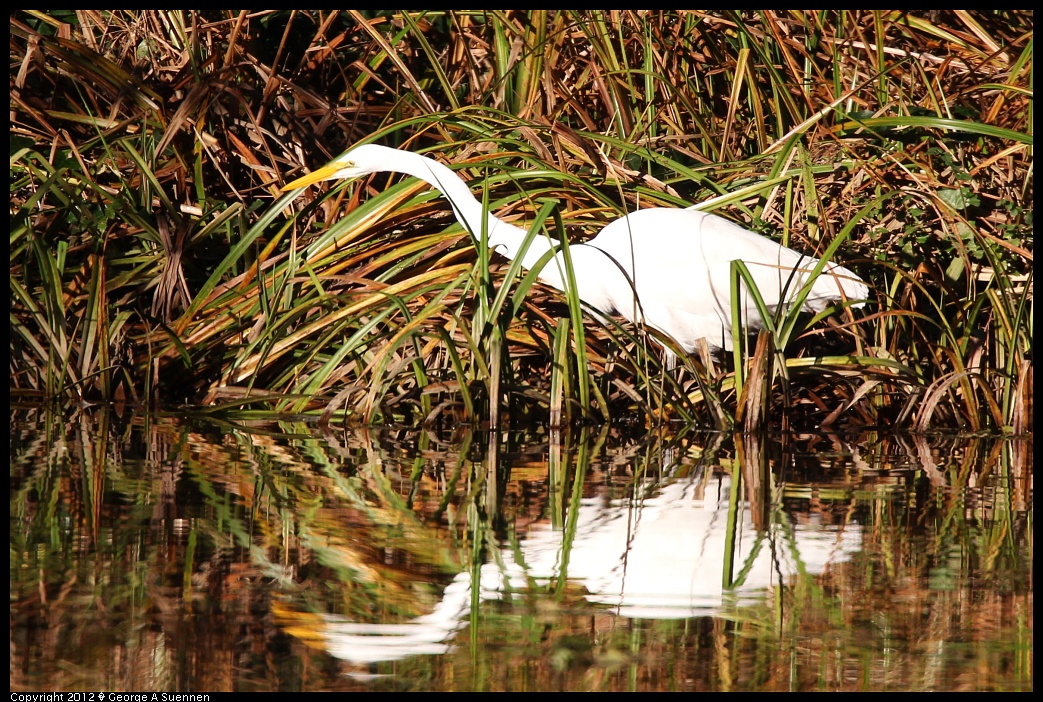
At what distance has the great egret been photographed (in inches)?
152

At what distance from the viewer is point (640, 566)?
206 cm

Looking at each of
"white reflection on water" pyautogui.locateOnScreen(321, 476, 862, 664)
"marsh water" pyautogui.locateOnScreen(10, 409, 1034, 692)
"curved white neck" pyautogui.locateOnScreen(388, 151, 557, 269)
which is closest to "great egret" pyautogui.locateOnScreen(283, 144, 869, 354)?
"curved white neck" pyautogui.locateOnScreen(388, 151, 557, 269)

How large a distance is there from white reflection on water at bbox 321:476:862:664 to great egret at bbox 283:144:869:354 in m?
1.46

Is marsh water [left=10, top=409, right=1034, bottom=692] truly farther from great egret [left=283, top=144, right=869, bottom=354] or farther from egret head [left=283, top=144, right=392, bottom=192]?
egret head [left=283, top=144, right=392, bottom=192]

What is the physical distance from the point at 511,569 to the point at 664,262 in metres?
2.05

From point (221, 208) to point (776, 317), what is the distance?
2.34 m

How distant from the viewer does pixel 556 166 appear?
14.5 feet

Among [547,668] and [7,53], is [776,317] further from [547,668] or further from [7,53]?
[7,53]

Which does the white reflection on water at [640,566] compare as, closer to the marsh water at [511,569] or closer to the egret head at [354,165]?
the marsh water at [511,569]

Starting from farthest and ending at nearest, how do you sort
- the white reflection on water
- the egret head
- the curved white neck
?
the egret head
the curved white neck
the white reflection on water

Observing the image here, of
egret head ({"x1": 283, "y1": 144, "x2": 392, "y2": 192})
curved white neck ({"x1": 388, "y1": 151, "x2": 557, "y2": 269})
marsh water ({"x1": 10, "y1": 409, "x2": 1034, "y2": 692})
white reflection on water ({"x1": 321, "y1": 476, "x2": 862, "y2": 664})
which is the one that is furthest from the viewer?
egret head ({"x1": 283, "y1": 144, "x2": 392, "y2": 192})

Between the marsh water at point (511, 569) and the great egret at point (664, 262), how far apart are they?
855 millimetres

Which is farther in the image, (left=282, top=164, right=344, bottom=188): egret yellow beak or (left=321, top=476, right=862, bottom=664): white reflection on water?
(left=282, top=164, right=344, bottom=188): egret yellow beak
